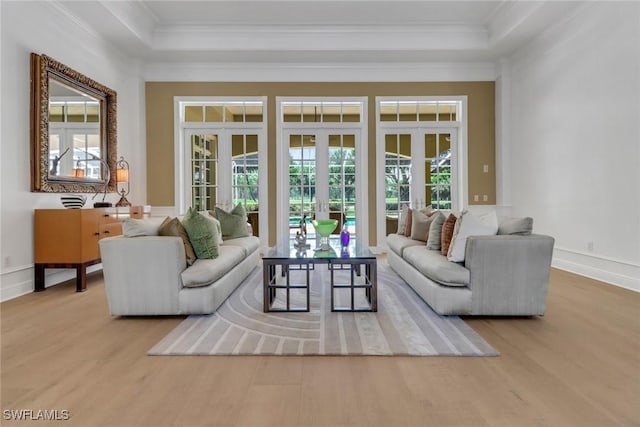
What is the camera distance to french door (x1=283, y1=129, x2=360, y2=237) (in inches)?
259

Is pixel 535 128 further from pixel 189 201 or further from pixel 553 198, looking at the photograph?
pixel 189 201

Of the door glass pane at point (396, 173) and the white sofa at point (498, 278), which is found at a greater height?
the door glass pane at point (396, 173)

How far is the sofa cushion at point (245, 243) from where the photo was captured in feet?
13.9

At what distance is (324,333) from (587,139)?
422 centimetres

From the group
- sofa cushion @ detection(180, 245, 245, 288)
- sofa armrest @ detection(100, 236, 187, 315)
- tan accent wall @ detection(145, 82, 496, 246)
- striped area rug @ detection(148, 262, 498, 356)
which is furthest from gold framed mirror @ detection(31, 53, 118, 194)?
striped area rug @ detection(148, 262, 498, 356)

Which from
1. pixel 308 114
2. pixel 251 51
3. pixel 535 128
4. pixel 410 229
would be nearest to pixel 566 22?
pixel 535 128

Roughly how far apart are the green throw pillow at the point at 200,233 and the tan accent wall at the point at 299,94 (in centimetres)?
322

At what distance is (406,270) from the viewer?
12.7 feet

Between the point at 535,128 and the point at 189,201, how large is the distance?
590 cm

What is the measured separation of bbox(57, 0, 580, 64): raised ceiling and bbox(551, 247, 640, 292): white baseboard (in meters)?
3.20

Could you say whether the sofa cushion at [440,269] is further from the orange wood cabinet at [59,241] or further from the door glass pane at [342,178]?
the orange wood cabinet at [59,241]

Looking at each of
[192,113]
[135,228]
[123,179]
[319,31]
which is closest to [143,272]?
[135,228]

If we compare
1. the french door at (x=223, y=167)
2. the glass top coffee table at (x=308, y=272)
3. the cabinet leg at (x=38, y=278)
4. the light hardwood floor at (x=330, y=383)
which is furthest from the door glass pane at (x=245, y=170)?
the light hardwood floor at (x=330, y=383)

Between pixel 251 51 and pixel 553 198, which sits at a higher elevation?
pixel 251 51
